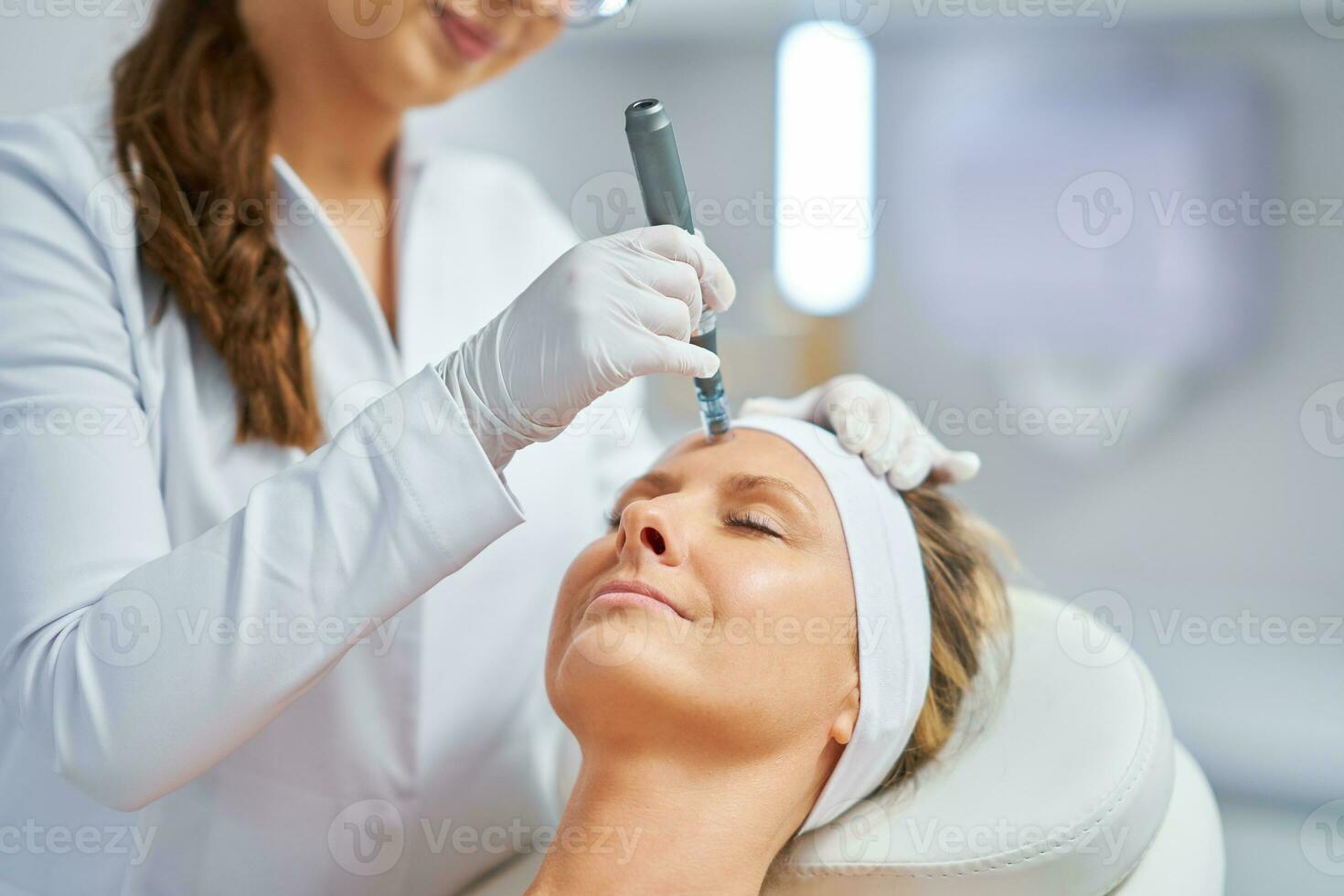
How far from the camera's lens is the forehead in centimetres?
118

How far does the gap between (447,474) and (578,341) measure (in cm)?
17

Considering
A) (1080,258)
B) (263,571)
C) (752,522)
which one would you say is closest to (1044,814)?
(752,522)

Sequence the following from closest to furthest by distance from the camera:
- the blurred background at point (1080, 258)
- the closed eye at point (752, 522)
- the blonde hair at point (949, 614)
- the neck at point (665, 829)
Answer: the neck at point (665, 829)
the closed eye at point (752, 522)
the blonde hair at point (949, 614)
the blurred background at point (1080, 258)

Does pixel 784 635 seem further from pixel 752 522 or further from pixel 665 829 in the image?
pixel 665 829

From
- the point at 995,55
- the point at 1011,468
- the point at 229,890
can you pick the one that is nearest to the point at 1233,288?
the point at 1011,468

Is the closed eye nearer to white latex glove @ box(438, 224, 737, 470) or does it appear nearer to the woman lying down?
the woman lying down

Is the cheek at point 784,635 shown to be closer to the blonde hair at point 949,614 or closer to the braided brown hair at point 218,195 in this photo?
the blonde hair at point 949,614

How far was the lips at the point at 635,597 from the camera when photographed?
1047mm

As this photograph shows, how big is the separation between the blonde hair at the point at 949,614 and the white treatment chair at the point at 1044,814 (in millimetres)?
30

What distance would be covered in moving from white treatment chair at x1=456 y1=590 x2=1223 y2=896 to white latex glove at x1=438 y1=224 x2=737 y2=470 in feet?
1.63

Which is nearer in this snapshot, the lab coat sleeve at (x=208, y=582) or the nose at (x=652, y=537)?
the lab coat sleeve at (x=208, y=582)

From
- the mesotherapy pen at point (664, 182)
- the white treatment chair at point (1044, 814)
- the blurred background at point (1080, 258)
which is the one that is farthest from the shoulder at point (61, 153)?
the blurred background at point (1080, 258)

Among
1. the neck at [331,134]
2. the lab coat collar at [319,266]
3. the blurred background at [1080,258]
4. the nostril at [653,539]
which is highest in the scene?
the neck at [331,134]

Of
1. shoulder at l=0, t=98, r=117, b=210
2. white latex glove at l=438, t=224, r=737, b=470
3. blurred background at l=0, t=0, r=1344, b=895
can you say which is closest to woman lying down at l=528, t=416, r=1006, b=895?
white latex glove at l=438, t=224, r=737, b=470
